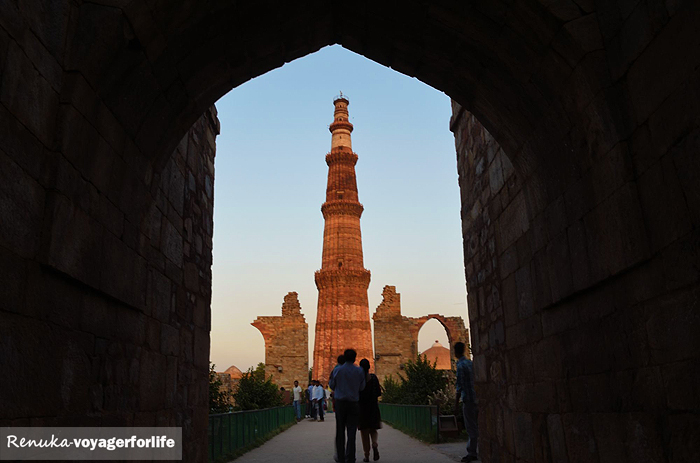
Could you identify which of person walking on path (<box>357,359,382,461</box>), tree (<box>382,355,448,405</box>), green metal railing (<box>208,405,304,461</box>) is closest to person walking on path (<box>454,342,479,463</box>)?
person walking on path (<box>357,359,382,461</box>)

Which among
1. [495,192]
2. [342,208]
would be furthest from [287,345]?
[495,192]

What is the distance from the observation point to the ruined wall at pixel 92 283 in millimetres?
2324

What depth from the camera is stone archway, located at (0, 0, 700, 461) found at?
2.41m

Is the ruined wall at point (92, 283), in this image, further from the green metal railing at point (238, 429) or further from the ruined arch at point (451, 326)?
the ruined arch at point (451, 326)

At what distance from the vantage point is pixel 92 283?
2959 millimetres

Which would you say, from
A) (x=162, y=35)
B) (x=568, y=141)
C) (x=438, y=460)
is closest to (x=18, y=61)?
(x=162, y=35)

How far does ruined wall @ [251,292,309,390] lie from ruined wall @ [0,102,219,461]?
29602 mm

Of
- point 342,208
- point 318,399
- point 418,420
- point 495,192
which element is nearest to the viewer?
point 495,192

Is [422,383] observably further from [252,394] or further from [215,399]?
[215,399]

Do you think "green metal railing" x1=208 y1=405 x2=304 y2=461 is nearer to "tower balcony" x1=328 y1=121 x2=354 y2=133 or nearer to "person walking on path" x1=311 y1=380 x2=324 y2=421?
"person walking on path" x1=311 y1=380 x2=324 y2=421

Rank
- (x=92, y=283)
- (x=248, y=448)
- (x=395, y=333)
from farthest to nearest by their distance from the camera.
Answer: (x=395, y=333) → (x=248, y=448) → (x=92, y=283)

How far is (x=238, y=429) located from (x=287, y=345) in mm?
26896

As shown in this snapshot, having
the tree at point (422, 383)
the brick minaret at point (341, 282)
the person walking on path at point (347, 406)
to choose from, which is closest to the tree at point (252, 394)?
the tree at point (422, 383)

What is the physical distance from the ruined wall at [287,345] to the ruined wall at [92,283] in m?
29.6
